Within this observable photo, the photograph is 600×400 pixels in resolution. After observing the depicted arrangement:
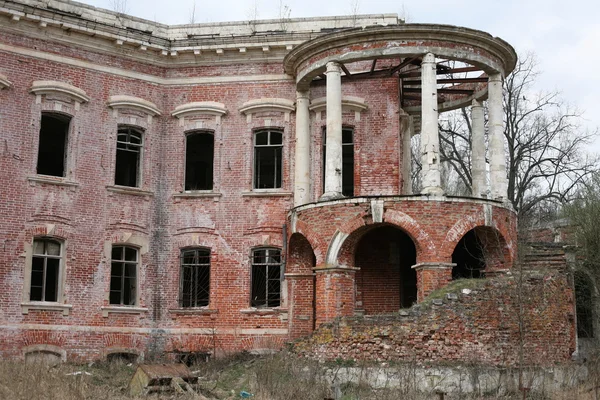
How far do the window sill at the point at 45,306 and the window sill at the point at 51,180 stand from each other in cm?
310

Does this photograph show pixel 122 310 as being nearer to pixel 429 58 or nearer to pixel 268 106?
pixel 268 106

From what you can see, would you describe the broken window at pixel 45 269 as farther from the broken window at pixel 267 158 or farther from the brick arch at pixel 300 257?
the brick arch at pixel 300 257

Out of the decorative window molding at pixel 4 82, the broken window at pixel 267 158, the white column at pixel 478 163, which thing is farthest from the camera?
the white column at pixel 478 163

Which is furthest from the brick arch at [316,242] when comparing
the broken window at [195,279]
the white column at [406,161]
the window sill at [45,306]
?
the window sill at [45,306]

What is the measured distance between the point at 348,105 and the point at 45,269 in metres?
9.10

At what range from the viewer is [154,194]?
2202cm

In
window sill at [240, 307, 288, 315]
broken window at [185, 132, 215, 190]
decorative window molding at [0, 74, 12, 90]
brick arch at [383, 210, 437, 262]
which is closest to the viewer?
brick arch at [383, 210, 437, 262]

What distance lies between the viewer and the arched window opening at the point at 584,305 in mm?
22344

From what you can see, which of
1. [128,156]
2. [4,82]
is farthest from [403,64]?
[4,82]

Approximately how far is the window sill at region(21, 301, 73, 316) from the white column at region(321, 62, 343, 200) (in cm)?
719

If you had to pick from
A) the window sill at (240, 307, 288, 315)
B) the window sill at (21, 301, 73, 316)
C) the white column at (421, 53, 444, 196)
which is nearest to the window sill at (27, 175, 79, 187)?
the window sill at (21, 301, 73, 316)

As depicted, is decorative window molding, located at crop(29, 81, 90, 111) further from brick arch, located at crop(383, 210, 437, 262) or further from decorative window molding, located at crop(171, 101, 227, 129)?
brick arch, located at crop(383, 210, 437, 262)

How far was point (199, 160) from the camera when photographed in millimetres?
22750

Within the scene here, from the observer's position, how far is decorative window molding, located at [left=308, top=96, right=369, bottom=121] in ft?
70.5
